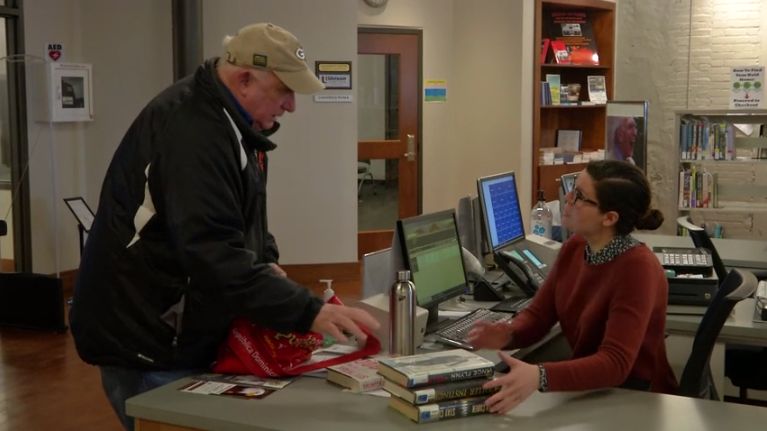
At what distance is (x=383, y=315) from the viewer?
275 centimetres

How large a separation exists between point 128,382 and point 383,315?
75 cm

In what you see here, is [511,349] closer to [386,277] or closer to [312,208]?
[386,277]

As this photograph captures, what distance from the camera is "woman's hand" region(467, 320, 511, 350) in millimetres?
2879

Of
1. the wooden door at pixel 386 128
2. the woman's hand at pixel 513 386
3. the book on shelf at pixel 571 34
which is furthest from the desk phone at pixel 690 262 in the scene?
the book on shelf at pixel 571 34

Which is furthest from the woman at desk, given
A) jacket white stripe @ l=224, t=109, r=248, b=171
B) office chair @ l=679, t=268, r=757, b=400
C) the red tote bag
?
jacket white stripe @ l=224, t=109, r=248, b=171

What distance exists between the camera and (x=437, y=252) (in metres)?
3.29

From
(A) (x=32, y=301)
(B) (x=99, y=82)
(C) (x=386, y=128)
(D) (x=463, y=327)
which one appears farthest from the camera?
(C) (x=386, y=128)

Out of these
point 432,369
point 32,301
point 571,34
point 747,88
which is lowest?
point 32,301

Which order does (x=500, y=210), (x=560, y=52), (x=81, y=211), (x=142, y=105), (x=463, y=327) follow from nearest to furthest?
(x=463, y=327) < (x=500, y=210) < (x=81, y=211) < (x=142, y=105) < (x=560, y=52)

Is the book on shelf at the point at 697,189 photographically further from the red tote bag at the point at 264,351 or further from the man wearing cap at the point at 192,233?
the man wearing cap at the point at 192,233

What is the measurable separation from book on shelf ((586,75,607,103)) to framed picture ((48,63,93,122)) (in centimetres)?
503

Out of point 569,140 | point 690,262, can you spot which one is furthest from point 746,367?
point 569,140

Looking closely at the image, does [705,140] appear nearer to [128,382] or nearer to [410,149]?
[410,149]

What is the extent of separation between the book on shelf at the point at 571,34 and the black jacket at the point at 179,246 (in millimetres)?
Result: 7469
